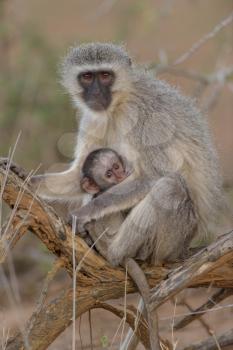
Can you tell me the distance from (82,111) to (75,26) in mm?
11164

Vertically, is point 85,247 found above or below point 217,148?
below

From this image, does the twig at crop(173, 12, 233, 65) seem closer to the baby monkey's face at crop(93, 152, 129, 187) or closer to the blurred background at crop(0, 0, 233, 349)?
the baby monkey's face at crop(93, 152, 129, 187)

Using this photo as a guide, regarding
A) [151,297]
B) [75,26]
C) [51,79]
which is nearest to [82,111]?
[151,297]

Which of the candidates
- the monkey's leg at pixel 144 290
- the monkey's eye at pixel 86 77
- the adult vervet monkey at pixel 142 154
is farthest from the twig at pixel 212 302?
the monkey's eye at pixel 86 77

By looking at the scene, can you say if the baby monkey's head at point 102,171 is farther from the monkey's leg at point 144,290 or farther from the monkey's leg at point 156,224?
the monkey's leg at point 144,290

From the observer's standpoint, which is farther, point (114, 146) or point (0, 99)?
point (0, 99)

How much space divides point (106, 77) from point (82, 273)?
5.06 ft

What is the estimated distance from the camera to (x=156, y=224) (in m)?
4.86

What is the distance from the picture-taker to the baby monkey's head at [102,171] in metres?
5.09

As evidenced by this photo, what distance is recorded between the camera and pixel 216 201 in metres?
5.21

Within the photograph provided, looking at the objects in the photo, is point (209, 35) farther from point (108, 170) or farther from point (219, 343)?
point (219, 343)

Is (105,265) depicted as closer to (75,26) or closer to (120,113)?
(120,113)

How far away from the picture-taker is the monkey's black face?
5320mm

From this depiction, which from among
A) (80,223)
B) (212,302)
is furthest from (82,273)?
(212,302)
